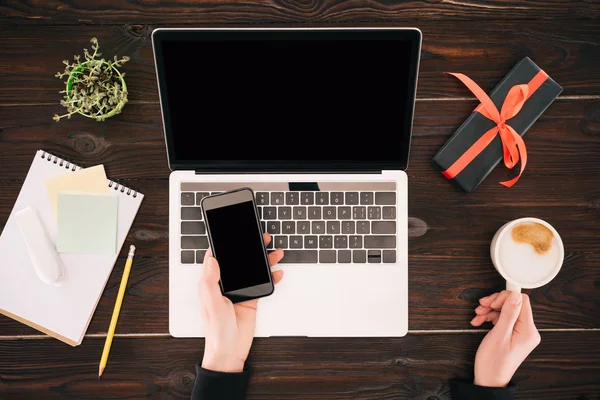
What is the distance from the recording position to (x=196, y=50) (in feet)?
2.52

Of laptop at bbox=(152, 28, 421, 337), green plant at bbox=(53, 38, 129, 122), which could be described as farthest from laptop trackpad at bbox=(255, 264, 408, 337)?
green plant at bbox=(53, 38, 129, 122)

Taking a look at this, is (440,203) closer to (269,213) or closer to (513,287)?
(513,287)

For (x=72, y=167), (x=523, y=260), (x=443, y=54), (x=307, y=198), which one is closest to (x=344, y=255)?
(x=307, y=198)

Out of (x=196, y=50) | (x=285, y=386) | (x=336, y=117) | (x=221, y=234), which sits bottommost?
(x=285, y=386)

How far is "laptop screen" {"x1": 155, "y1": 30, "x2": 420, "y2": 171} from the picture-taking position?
2.51 feet

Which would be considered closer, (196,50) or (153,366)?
(196,50)

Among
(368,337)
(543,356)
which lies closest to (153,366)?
(368,337)

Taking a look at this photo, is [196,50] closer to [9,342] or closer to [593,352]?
[9,342]

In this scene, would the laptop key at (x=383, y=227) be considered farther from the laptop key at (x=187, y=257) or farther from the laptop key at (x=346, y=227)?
the laptop key at (x=187, y=257)

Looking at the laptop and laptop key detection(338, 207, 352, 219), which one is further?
laptop key detection(338, 207, 352, 219)

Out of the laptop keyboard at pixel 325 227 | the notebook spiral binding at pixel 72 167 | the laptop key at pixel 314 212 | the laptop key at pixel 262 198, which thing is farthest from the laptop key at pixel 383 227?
the notebook spiral binding at pixel 72 167

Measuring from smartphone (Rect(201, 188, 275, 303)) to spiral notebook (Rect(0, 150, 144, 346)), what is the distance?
188 mm

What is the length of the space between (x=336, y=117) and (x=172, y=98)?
0.93ft

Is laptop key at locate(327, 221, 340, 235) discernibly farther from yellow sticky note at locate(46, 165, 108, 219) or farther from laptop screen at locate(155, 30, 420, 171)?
yellow sticky note at locate(46, 165, 108, 219)
